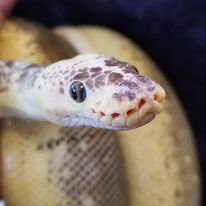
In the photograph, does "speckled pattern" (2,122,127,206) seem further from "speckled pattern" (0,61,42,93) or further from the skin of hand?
the skin of hand

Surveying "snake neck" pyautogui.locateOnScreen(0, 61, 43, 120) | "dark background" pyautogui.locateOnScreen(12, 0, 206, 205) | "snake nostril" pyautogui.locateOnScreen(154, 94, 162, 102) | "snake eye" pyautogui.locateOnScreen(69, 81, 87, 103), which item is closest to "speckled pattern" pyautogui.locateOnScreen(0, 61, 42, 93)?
"snake neck" pyautogui.locateOnScreen(0, 61, 43, 120)

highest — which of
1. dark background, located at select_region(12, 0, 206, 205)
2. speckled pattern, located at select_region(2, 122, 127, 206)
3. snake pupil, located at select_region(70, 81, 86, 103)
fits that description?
snake pupil, located at select_region(70, 81, 86, 103)

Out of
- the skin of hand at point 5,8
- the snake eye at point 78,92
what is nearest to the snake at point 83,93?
the snake eye at point 78,92

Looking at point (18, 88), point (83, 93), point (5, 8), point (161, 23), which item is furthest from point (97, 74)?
point (161, 23)

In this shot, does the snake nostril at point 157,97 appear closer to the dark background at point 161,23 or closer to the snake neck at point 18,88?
the snake neck at point 18,88

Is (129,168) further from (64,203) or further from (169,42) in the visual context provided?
(169,42)
